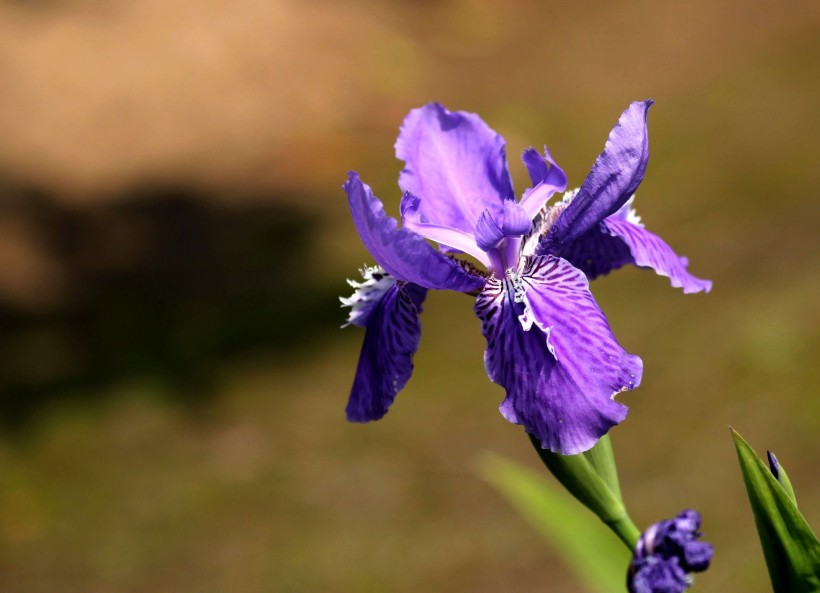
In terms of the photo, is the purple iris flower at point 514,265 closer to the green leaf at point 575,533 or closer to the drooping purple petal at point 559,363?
the drooping purple petal at point 559,363

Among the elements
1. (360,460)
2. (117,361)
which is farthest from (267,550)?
(117,361)

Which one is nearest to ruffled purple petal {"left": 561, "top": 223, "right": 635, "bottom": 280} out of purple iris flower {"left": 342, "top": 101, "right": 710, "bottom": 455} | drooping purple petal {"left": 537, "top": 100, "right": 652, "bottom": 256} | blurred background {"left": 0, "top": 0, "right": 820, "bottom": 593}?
purple iris flower {"left": 342, "top": 101, "right": 710, "bottom": 455}

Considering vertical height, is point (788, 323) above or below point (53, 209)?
below

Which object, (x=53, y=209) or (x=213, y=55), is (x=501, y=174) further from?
(x=213, y=55)

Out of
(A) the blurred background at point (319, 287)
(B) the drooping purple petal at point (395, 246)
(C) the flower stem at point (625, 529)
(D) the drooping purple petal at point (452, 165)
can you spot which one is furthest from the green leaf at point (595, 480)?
(A) the blurred background at point (319, 287)

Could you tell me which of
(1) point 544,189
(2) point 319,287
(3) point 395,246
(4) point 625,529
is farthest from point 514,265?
(2) point 319,287

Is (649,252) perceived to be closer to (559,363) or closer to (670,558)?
(559,363)
